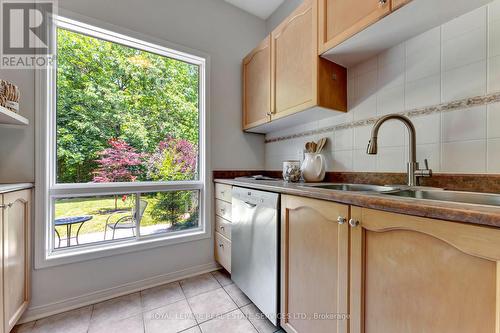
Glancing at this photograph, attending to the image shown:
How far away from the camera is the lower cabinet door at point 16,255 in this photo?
1.07 m

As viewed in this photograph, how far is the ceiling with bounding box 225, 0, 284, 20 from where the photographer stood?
2104mm

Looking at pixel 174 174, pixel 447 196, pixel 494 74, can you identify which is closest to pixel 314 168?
pixel 447 196

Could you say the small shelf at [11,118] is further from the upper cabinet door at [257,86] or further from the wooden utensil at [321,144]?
the wooden utensil at [321,144]

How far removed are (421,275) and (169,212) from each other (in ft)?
5.96

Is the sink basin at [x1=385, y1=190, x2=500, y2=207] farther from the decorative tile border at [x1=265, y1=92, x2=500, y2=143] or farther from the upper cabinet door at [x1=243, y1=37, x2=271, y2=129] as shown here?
the upper cabinet door at [x1=243, y1=37, x2=271, y2=129]

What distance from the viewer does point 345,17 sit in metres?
1.13

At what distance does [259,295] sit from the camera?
4.29 ft

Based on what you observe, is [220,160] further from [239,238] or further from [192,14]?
[192,14]

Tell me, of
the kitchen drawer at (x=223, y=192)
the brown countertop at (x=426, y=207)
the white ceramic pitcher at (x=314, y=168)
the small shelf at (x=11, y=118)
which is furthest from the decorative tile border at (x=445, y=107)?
the small shelf at (x=11, y=118)

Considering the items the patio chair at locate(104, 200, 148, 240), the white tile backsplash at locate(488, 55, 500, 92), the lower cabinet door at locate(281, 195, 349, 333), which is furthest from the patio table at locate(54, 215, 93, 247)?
the white tile backsplash at locate(488, 55, 500, 92)

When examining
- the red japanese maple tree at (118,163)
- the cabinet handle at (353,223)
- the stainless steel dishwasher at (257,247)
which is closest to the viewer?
the cabinet handle at (353,223)

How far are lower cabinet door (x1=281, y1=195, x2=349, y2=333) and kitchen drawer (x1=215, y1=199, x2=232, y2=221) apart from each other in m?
0.72

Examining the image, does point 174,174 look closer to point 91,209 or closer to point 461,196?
point 91,209

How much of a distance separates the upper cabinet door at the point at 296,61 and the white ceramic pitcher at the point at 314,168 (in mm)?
392
